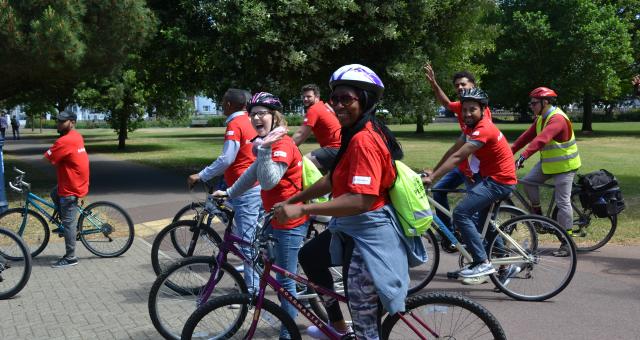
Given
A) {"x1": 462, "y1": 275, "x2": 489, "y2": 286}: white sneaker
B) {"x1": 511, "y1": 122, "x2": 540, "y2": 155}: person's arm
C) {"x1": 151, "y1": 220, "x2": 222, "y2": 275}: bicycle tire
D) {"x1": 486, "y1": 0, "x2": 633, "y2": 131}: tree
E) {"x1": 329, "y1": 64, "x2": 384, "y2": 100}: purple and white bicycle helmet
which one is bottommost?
{"x1": 462, "y1": 275, "x2": 489, "y2": 286}: white sneaker

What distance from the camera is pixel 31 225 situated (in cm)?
698

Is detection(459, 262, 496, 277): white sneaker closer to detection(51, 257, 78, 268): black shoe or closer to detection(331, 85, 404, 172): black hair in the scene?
detection(331, 85, 404, 172): black hair

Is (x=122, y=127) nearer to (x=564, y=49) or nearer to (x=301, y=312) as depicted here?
(x=564, y=49)

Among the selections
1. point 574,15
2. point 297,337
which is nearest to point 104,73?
point 297,337

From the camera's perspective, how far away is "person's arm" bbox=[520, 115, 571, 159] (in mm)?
6758

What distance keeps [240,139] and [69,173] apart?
2.32 m

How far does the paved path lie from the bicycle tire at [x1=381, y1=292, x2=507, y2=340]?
1513mm

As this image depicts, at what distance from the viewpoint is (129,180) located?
15648 millimetres

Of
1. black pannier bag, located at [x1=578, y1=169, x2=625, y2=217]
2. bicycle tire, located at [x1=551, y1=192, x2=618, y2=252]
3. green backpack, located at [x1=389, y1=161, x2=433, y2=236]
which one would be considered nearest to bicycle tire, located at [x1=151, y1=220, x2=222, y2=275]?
green backpack, located at [x1=389, y1=161, x2=433, y2=236]

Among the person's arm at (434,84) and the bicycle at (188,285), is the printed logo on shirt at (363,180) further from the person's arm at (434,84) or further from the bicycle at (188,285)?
the person's arm at (434,84)

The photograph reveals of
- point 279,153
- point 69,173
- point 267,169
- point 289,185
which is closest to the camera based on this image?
point 267,169

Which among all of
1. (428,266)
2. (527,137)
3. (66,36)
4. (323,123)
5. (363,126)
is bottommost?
(428,266)

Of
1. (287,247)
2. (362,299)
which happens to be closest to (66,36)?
(287,247)

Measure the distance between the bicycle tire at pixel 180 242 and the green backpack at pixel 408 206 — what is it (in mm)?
2457
